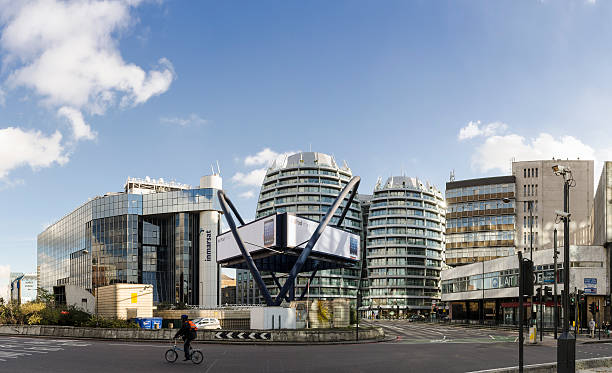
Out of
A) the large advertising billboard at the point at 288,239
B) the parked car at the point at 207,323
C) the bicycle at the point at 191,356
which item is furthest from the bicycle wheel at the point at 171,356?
the large advertising billboard at the point at 288,239

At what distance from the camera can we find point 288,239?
51344 mm

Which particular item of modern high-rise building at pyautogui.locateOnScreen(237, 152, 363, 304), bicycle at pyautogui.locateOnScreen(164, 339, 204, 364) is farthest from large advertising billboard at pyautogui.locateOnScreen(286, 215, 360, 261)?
modern high-rise building at pyautogui.locateOnScreen(237, 152, 363, 304)

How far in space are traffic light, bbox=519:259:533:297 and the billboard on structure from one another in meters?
37.2

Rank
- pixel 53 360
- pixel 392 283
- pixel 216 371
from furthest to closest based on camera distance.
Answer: pixel 392 283 < pixel 53 360 < pixel 216 371

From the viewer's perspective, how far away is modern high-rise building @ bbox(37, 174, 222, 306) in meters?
108

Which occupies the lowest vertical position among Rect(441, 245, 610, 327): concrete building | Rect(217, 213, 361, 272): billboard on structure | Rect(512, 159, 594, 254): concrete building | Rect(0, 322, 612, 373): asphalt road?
Rect(441, 245, 610, 327): concrete building

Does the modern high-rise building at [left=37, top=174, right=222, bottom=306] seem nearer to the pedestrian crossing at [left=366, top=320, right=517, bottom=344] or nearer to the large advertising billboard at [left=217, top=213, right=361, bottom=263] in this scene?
the large advertising billboard at [left=217, top=213, right=361, bottom=263]

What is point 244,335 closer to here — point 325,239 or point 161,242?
point 325,239

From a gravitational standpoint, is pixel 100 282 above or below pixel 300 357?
Answer: below

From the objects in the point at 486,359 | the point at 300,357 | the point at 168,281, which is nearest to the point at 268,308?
the point at 300,357

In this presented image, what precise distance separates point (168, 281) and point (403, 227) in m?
70.1

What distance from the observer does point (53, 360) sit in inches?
845

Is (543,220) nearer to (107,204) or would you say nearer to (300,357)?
(107,204)

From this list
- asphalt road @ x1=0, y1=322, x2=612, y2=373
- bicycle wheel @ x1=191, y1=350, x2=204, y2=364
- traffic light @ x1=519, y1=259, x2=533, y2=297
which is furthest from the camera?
bicycle wheel @ x1=191, y1=350, x2=204, y2=364
